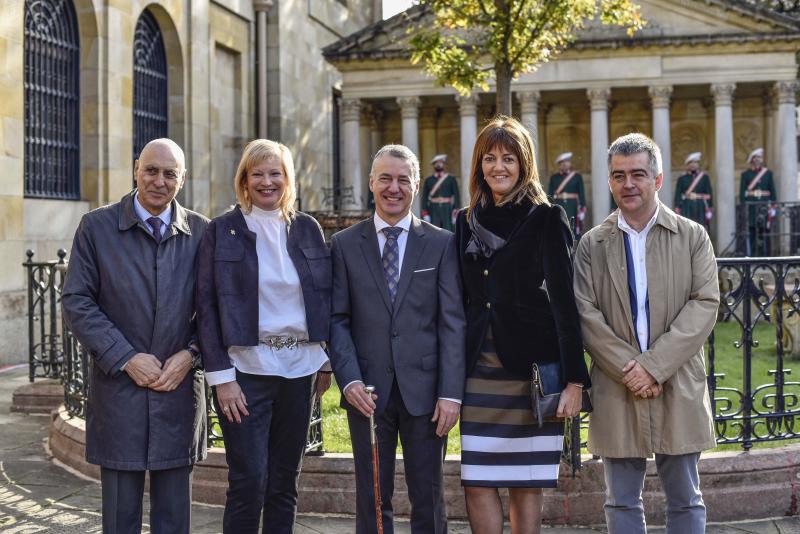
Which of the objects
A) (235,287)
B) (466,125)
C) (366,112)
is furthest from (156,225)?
(366,112)

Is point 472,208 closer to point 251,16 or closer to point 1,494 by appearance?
point 1,494

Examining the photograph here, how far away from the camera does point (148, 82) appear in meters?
18.8

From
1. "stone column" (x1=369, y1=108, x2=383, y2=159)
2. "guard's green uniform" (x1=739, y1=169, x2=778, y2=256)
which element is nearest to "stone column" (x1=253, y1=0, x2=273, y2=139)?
"stone column" (x1=369, y1=108, x2=383, y2=159)

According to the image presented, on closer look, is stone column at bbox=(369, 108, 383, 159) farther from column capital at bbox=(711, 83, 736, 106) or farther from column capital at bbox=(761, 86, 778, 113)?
column capital at bbox=(761, 86, 778, 113)

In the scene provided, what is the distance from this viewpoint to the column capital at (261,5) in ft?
76.4

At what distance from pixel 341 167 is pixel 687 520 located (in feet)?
93.5

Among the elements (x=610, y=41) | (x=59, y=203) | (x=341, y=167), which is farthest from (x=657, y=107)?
(x=59, y=203)

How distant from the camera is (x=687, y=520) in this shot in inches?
166

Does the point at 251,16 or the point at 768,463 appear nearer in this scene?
the point at 768,463

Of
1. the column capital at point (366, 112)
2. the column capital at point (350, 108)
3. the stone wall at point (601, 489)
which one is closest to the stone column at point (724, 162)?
the column capital at point (350, 108)

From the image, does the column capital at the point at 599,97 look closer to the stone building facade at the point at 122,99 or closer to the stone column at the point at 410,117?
the stone column at the point at 410,117

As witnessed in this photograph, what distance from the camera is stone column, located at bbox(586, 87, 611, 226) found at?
27.1m

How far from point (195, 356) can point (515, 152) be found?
1.77 metres

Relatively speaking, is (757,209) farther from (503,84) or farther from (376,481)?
(376,481)
